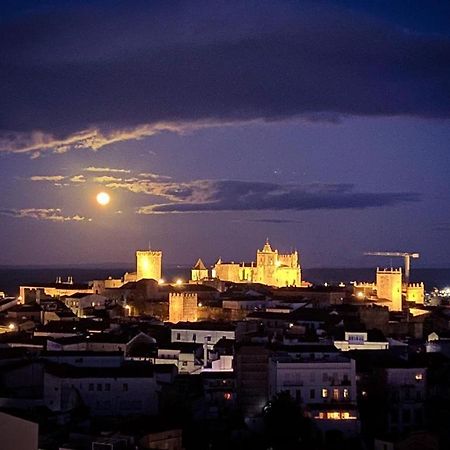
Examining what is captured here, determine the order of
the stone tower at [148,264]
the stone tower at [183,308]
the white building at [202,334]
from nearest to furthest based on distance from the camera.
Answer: the white building at [202,334], the stone tower at [183,308], the stone tower at [148,264]

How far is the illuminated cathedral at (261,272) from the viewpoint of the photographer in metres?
60.2

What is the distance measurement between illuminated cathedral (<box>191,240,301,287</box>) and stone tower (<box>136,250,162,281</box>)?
3.33 meters

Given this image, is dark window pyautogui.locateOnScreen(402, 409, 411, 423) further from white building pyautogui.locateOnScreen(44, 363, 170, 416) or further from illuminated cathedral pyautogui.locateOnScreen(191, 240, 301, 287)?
illuminated cathedral pyautogui.locateOnScreen(191, 240, 301, 287)

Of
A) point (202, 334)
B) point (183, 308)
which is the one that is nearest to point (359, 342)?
point (202, 334)

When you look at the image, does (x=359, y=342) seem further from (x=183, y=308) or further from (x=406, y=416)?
(x=183, y=308)

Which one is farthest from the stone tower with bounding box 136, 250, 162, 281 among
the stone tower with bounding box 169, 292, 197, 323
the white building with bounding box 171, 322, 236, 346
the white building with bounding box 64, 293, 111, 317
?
the white building with bounding box 171, 322, 236, 346

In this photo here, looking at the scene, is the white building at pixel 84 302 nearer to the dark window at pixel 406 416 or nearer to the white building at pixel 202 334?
the white building at pixel 202 334

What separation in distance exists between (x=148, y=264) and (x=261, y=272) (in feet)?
27.7

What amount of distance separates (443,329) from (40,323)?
15682mm

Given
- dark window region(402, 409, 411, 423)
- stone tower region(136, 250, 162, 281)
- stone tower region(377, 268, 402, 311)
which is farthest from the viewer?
stone tower region(136, 250, 162, 281)

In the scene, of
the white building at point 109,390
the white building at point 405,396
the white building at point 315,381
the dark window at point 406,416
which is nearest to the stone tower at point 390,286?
the white building at point 405,396

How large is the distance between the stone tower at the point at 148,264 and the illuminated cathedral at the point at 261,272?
3.33 metres

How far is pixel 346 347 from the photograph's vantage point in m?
27.8

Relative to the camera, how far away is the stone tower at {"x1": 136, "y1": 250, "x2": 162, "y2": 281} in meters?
55.8
